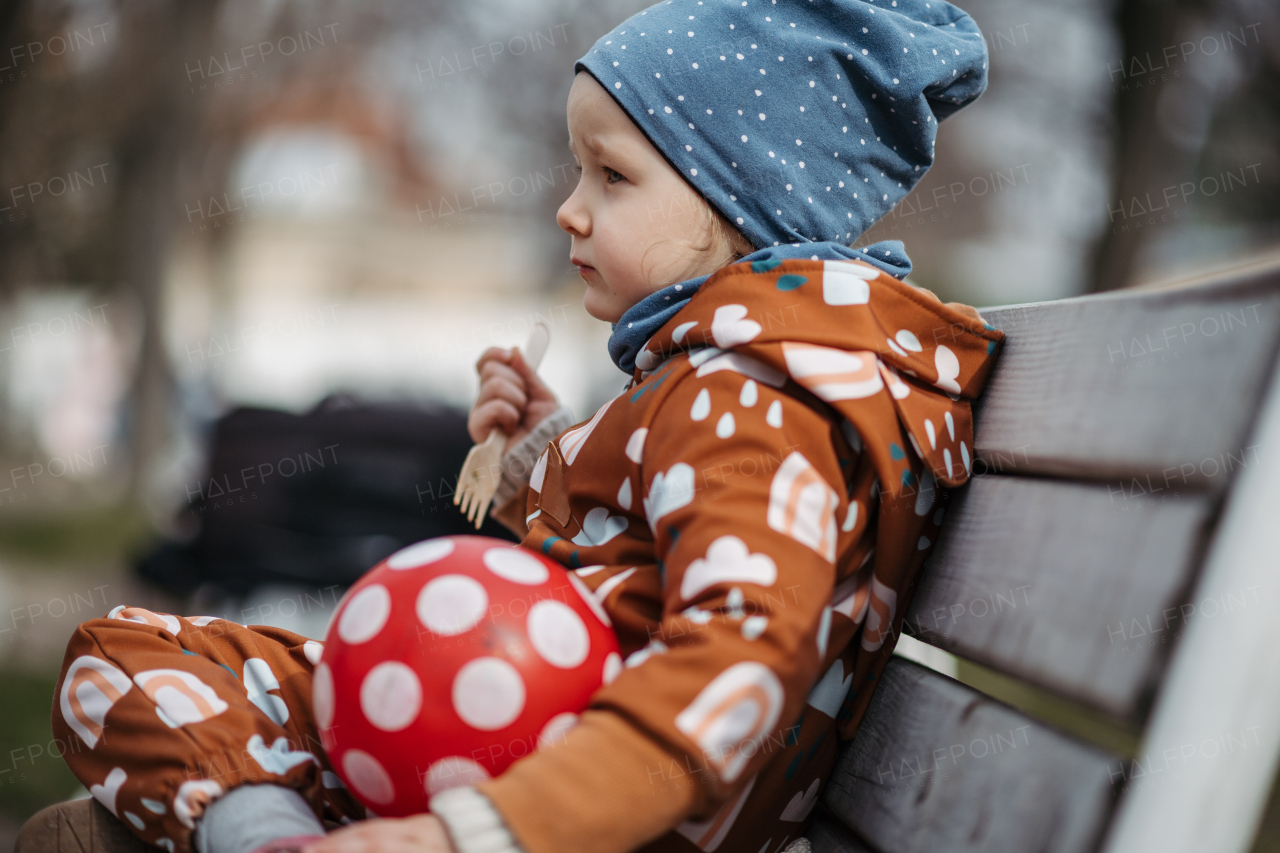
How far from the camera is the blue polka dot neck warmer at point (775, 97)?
63.1 inches

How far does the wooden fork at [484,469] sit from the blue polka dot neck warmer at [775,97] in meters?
0.47

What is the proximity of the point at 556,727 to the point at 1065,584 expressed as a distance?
1.88 ft

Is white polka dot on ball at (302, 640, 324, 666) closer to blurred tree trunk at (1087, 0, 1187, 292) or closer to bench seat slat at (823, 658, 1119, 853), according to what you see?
bench seat slat at (823, 658, 1119, 853)

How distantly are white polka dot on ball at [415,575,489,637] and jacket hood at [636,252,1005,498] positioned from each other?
0.40 meters

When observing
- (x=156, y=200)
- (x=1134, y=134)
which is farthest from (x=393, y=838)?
(x=156, y=200)

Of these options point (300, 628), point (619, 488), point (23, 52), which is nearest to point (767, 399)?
point (619, 488)

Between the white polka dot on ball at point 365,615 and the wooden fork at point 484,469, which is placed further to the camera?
the wooden fork at point 484,469

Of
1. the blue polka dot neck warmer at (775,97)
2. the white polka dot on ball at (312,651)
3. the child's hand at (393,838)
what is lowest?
the white polka dot on ball at (312,651)

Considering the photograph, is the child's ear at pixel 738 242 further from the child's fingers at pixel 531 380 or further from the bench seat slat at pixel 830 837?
the bench seat slat at pixel 830 837

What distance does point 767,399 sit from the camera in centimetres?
123

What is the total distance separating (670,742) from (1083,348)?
68 centimetres

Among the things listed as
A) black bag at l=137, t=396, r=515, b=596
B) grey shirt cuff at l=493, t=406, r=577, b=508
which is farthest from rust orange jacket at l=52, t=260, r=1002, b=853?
black bag at l=137, t=396, r=515, b=596

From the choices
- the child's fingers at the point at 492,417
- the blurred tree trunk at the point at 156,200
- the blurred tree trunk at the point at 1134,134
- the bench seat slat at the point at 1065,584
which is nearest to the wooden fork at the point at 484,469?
the child's fingers at the point at 492,417

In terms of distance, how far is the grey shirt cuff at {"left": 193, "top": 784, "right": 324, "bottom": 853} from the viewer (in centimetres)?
116
